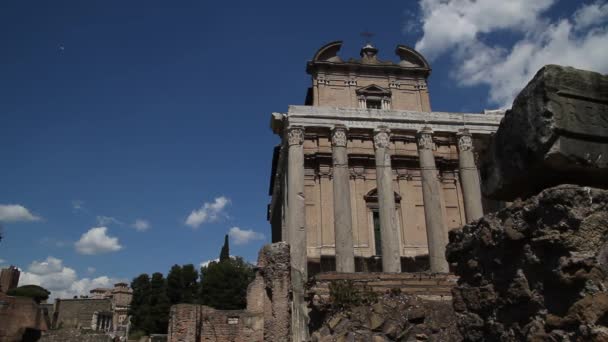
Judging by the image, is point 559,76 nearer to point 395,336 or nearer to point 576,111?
point 576,111

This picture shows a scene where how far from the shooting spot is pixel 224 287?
40.4m

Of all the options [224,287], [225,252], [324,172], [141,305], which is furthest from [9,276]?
[324,172]

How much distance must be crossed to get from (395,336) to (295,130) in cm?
1274

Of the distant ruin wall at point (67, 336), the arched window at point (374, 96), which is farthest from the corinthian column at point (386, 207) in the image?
the distant ruin wall at point (67, 336)

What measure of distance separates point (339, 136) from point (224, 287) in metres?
24.5

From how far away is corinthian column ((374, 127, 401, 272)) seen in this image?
1803 centimetres

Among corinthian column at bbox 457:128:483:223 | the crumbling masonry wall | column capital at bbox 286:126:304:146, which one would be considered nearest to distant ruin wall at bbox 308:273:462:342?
the crumbling masonry wall

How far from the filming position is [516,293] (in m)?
3.19

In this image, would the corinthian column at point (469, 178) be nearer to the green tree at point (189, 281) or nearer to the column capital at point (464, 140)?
the column capital at point (464, 140)

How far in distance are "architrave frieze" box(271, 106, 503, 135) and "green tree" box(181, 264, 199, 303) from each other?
25.1m

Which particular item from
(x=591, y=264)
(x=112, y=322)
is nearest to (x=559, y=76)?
(x=591, y=264)

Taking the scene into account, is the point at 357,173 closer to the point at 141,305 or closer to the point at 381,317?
the point at 381,317

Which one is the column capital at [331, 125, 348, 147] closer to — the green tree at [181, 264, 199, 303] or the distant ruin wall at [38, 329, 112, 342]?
the distant ruin wall at [38, 329, 112, 342]

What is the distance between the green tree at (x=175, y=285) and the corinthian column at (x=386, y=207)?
91.6 ft
